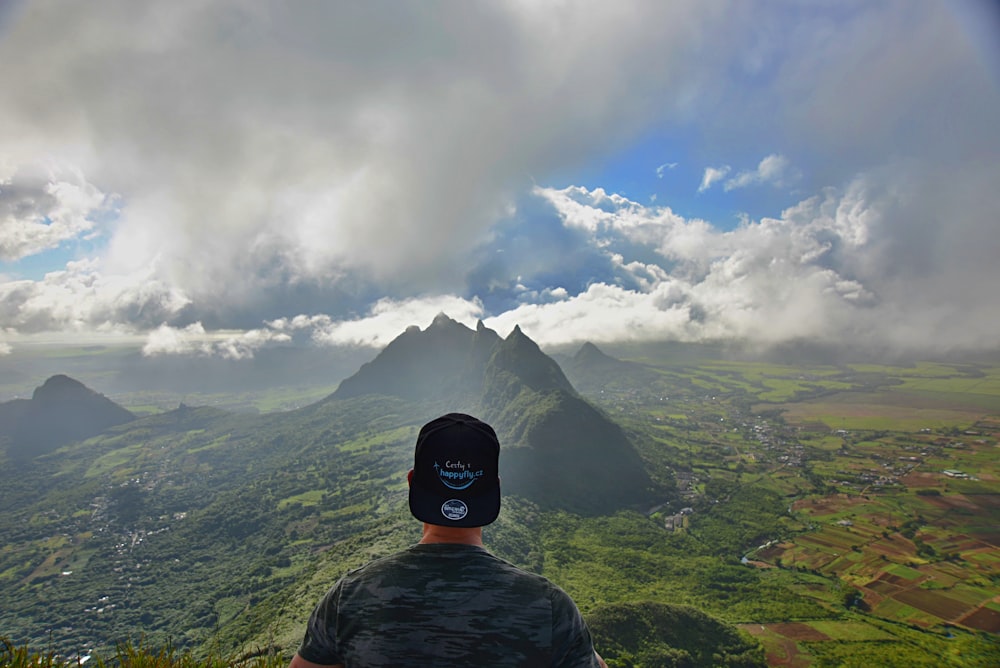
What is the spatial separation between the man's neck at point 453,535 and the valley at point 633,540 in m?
10.6

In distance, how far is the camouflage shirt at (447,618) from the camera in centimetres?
244

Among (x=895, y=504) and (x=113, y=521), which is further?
(x=113, y=521)

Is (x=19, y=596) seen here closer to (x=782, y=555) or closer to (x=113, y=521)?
(x=113, y=521)

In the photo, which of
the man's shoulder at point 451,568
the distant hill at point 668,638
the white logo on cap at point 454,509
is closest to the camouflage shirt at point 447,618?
the man's shoulder at point 451,568

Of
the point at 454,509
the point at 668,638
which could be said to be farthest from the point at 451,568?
the point at 668,638

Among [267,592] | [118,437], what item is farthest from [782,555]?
[118,437]

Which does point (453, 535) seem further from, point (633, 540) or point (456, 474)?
point (633, 540)

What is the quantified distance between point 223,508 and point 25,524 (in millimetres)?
52818

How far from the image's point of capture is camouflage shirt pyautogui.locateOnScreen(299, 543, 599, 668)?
2.44m

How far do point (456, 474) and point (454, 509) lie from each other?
0.22m

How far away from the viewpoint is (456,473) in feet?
9.32

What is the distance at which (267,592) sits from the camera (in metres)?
65.4

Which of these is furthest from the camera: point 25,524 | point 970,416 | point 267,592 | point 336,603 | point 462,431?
point 970,416

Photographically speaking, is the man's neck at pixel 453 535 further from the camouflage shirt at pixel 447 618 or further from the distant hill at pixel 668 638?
the distant hill at pixel 668 638
